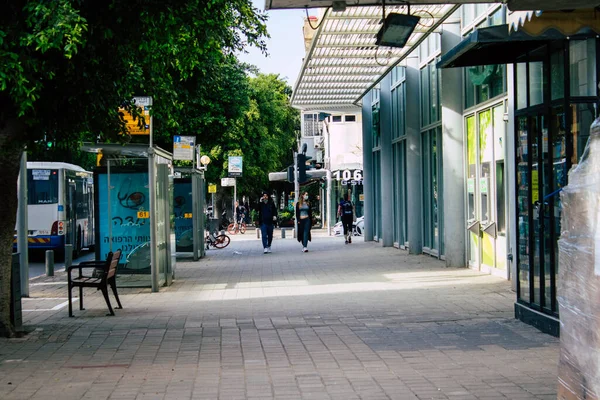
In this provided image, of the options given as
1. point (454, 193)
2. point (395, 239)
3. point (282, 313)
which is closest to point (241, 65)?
point (395, 239)

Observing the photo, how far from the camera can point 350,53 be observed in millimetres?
18359

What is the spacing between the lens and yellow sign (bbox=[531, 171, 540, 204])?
9172 mm

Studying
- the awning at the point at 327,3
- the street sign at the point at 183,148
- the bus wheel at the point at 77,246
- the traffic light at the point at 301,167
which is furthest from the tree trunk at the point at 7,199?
the bus wheel at the point at 77,246

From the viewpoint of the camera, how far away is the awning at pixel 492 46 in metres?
8.52

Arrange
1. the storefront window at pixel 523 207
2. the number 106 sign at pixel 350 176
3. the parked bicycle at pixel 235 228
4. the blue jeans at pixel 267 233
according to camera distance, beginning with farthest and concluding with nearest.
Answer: the parked bicycle at pixel 235 228, the number 106 sign at pixel 350 176, the blue jeans at pixel 267 233, the storefront window at pixel 523 207

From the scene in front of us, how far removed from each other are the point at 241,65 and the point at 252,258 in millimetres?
13087

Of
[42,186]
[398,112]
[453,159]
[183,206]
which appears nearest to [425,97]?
[398,112]

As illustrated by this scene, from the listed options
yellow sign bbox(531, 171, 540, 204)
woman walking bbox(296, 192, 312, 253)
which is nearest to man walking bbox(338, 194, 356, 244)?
woman walking bbox(296, 192, 312, 253)

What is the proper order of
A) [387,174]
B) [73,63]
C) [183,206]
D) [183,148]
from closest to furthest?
[73,63] < [183,148] < [183,206] < [387,174]

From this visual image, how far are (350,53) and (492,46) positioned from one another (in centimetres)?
936

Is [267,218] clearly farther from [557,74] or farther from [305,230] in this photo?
[557,74]

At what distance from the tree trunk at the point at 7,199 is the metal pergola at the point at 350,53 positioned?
216 inches

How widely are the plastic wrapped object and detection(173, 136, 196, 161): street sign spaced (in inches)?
680

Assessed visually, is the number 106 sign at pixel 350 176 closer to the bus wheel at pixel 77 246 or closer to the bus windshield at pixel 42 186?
the bus wheel at pixel 77 246
